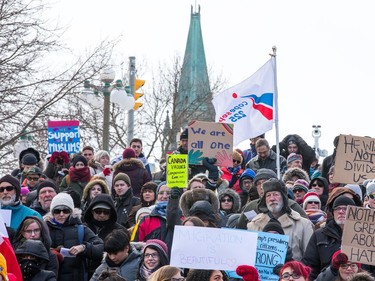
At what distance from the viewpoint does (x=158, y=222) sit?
14.9 m

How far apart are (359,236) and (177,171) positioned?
336 cm

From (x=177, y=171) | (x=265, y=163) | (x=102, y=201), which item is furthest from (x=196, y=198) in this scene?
(x=265, y=163)

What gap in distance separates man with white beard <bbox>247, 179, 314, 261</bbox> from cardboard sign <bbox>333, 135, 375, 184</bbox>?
26.2 inches

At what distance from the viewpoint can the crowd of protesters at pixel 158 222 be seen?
1298 cm

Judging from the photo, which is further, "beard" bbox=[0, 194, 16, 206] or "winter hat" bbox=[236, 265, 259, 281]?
"beard" bbox=[0, 194, 16, 206]

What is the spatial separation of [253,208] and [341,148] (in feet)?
4.77

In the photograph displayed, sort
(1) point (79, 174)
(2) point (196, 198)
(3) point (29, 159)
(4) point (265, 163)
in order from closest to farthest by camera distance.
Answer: (2) point (196, 198), (1) point (79, 174), (4) point (265, 163), (3) point (29, 159)

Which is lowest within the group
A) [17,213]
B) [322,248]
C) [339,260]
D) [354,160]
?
[339,260]

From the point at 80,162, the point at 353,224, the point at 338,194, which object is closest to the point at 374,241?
the point at 353,224

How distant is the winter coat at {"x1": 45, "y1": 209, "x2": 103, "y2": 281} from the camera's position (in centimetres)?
1415

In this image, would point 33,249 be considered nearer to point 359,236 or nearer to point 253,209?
point 253,209

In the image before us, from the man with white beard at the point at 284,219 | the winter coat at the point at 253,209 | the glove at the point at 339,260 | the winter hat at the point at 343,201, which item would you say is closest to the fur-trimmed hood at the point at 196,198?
the winter coat at the point at 253,209

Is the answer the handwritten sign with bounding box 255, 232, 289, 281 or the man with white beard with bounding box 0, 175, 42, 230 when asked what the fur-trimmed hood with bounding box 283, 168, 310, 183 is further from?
the handwritten sign with bounding box 255, 232, 289, 281

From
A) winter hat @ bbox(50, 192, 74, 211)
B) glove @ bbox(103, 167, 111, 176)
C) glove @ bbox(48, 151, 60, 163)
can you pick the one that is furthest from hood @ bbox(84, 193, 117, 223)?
glove @ bbox(48, 151, 60, 163)
